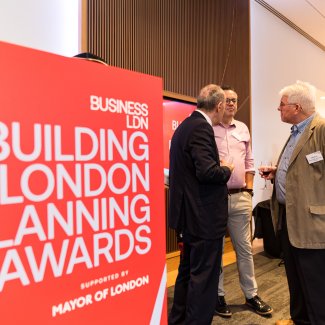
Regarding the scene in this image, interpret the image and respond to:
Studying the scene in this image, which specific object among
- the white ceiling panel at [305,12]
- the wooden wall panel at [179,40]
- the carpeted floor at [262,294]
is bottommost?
the carpeted floor at [262,294]

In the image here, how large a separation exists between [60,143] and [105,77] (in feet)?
0.73

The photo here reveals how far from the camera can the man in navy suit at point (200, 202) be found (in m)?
1.82

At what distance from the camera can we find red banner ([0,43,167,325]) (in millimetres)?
704

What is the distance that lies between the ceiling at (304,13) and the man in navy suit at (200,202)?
11.1ft

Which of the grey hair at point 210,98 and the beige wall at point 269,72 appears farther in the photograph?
the beige wall at point 269,72

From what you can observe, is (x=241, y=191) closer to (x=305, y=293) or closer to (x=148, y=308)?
(x=305, y=293)

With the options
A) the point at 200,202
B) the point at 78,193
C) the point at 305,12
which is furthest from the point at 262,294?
the point at 305,12

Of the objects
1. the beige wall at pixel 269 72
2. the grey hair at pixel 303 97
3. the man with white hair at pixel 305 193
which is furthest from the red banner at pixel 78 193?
the beige wall at pixel 269 72

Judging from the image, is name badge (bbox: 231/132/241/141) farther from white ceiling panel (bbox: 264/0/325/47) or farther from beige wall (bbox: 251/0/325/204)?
white ceiling panel (bbox: 264/0/325/47)

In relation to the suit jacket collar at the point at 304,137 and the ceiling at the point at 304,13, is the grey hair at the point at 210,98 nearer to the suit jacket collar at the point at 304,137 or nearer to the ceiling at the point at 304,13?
the suit jacket collar at the point at 304,137

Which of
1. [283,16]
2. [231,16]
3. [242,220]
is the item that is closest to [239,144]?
[242,220]

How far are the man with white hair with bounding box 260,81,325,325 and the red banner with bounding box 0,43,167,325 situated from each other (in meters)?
1.13

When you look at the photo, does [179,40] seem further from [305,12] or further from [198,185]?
[305,12]

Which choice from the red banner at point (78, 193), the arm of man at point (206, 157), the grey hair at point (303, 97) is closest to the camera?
the red banner at point (78, 193)
